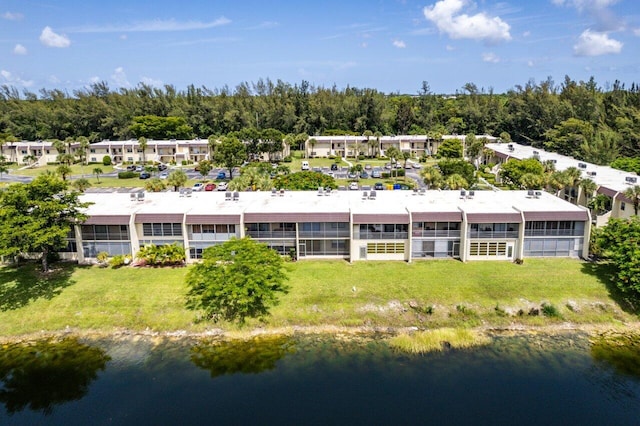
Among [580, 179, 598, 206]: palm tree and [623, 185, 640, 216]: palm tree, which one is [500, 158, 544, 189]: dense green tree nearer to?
[580, 179, 598, 206]: palm tree

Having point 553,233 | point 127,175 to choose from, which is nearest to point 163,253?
point 553,233

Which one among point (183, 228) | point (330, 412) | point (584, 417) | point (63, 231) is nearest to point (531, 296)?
point (584, 417)

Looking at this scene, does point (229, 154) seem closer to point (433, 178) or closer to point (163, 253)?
point (433, 178)

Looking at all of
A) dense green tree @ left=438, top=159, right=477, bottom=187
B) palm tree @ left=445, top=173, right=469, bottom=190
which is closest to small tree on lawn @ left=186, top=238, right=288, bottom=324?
palm tree @ left=445, top=173, right=469, bottom=190

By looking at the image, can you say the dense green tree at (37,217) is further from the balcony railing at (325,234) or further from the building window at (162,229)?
the balcony railing at (325,234)

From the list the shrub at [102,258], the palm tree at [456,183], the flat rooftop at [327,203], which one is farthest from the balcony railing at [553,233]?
the shrub at [102,258]
